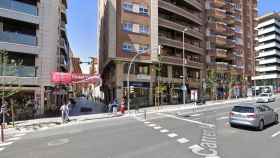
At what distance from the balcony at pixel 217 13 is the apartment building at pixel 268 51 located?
40.0 metres

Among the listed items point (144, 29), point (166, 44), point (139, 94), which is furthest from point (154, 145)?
point (166, 44)

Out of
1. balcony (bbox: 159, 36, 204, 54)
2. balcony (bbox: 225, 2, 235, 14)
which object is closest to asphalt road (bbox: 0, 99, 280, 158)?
balcony (bbox: 159, 36, 204, 54)

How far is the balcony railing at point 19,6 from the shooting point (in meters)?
26.1

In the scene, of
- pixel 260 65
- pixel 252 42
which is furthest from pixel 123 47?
pixel 260 65

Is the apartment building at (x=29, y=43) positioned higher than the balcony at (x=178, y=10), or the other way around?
the balcony at (x=178, y=10)

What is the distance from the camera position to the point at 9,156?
36.6ft

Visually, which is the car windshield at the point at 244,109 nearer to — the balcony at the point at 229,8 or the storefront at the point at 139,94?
the storefront at the point at 139,94

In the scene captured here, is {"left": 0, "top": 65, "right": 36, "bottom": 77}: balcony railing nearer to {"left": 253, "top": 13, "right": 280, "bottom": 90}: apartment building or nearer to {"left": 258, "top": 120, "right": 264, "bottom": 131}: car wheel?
{"left": 258, "top": 120, "right": 264, "bottom": 131}: car wheel

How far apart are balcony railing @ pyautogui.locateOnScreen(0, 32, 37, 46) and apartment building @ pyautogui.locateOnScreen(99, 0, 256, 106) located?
40.9 ft

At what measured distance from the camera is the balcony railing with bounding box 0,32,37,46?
25797 mm

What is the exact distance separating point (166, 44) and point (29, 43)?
78.3 feet

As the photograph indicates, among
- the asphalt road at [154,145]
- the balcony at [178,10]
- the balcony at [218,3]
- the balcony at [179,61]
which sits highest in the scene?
Result: the balcony at [218,3]

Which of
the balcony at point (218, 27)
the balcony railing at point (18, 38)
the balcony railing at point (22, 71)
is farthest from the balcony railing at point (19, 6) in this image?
the balcony at point (218, 27)

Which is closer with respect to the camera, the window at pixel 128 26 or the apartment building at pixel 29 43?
the apartment building at pixel 29 43
